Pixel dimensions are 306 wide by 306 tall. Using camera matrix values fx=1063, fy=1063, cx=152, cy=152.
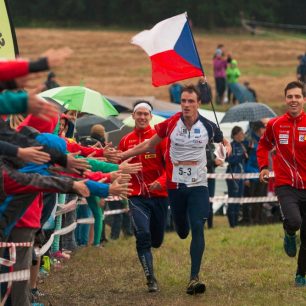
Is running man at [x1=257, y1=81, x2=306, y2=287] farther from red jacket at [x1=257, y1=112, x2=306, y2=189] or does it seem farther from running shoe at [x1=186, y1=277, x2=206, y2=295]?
running shoe at [x1=186, y1=277, x2=206, y2=295]

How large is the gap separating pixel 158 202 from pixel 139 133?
82 cm

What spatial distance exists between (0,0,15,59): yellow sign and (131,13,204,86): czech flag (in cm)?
243

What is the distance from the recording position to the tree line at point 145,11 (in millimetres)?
76375

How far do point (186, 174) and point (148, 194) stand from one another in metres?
0.72

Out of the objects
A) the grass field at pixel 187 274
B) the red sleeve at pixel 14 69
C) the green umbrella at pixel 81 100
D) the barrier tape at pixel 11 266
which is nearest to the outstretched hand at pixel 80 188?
the barrier tape at pixel 11 266

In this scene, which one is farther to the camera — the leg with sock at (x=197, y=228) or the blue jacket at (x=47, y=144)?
the leg with sock at (x=197, y=228)

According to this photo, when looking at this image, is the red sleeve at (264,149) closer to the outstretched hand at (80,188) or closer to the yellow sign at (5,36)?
the yellow sign at (5,36)

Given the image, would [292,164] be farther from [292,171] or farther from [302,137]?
[302,137]

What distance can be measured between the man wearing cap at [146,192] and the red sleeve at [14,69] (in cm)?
454

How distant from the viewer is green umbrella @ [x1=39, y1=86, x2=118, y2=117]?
14414 mm

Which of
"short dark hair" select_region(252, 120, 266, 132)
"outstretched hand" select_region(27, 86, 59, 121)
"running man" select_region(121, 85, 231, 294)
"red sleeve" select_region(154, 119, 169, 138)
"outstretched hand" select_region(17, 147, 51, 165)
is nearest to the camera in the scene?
"outstretched hand" select_region(27, 86, 59, 121)

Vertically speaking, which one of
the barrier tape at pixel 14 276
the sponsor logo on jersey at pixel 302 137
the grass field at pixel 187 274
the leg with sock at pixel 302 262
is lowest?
the grass field at pixel 187 274

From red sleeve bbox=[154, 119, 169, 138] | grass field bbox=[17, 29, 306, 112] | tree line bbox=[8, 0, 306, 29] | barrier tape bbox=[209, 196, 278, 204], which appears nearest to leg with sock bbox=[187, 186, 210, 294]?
red sleeve bbox=[154, 119, 169, 138]

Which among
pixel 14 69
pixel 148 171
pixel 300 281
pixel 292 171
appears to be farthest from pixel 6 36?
pixel 14 69
